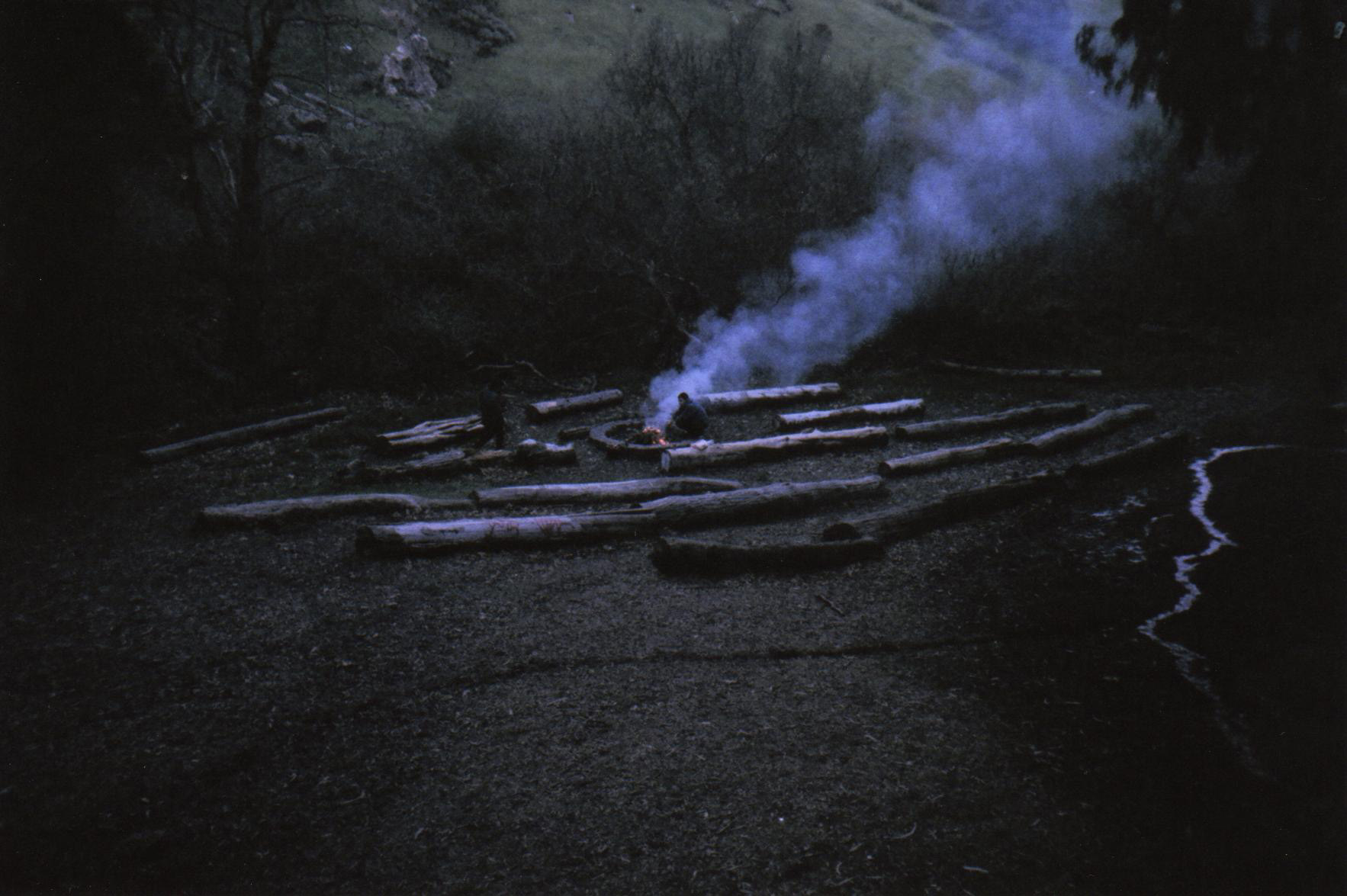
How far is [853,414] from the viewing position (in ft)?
47.4

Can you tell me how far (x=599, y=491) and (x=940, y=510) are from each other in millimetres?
4386

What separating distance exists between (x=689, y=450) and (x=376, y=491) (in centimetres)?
462

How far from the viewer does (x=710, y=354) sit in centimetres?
1769

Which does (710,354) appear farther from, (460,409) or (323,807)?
(323,807)

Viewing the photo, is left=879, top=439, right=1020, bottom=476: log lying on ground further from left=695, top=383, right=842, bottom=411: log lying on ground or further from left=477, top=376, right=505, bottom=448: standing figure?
left=477, top=376, right=505, bottom=448: standing figure

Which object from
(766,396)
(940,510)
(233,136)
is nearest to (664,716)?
(940,510)

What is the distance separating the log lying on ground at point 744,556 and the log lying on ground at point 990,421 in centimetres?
607

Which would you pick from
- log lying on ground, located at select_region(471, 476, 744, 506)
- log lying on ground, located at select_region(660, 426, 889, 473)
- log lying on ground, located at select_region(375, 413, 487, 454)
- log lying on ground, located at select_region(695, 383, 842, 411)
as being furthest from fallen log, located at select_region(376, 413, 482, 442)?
log lying on ground, located at select_region(695, 383, 842, 411)

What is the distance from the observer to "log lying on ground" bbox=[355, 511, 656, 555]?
309 inches

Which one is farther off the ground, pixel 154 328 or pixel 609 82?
pixel 609 82

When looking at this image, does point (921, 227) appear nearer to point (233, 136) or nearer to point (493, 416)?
point (493, 416)

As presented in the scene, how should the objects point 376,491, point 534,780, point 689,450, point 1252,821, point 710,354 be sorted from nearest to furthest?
point 1252,821 → point 534,780 → point 376,491 → point 689,450 → point 710,354

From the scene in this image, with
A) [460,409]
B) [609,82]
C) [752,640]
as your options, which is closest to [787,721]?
[752,640]

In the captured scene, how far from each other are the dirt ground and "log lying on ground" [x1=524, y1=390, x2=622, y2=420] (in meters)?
6.56
